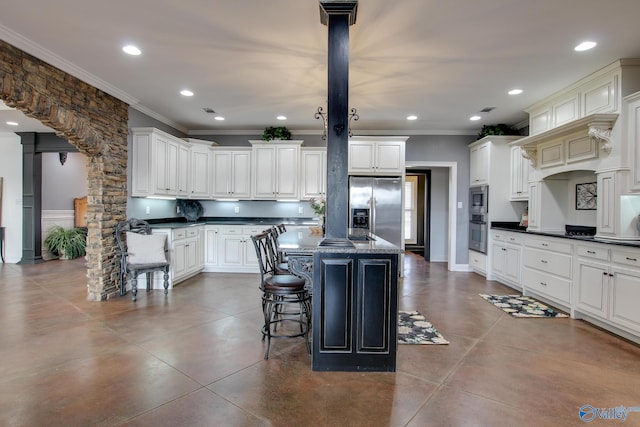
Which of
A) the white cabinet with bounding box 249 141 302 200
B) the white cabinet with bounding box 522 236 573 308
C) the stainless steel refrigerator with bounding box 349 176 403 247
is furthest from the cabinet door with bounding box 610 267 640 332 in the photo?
the white cabinet with bounding box 249 141 302 200

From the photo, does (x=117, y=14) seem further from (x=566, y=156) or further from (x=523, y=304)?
(x=523, y=304)

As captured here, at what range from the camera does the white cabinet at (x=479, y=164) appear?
5.68 m

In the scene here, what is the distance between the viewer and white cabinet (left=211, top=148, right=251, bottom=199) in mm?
6082

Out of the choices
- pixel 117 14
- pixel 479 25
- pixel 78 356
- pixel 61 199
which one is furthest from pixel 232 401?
pixel 61 199

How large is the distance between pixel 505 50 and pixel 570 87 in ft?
5.26

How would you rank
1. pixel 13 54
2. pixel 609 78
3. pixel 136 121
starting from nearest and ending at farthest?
pixel 13 54 < pixel 609 78 < pixel 136 121

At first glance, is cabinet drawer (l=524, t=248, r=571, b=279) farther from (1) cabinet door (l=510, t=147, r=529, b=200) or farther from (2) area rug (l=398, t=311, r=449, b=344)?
(2) area rug (l=398, t=311, r=449, b=344)

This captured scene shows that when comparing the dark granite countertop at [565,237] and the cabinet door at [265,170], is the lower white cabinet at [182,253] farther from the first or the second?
the dark granite countertop at [565,237]

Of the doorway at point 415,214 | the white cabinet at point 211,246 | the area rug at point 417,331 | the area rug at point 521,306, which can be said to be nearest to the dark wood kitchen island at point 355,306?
the area rug at point 417,331

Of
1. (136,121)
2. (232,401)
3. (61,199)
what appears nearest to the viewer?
(232,401)

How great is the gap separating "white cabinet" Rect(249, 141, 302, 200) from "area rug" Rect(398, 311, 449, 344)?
129 inches

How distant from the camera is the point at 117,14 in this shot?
8.56 feet

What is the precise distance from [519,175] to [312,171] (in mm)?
3655

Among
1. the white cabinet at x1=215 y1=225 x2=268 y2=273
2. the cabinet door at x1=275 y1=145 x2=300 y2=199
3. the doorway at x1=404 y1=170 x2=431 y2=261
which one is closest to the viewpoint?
the white cabinet at x1=215 y1=225 x2=268 y2=273
